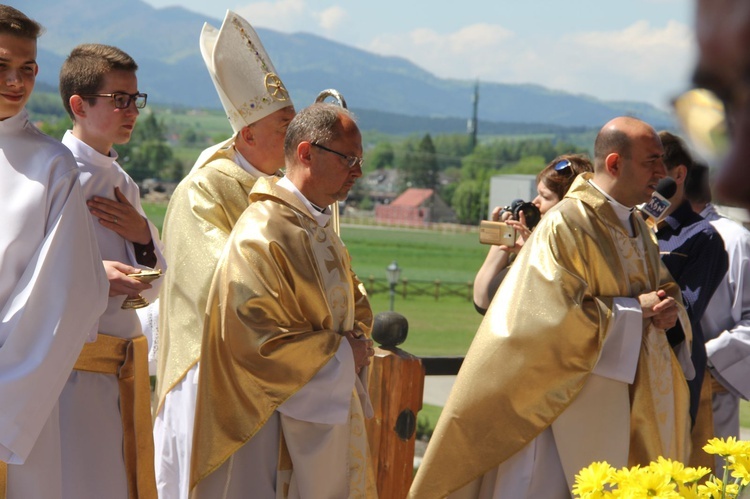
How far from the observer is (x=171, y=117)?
159 meters

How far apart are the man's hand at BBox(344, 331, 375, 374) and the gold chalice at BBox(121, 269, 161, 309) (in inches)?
25.5

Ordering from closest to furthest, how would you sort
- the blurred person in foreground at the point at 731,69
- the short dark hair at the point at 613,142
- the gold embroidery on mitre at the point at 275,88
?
the blurred person in foreground at the point at 731,69
the short dark hair at the point at 613,142
the gold embroidery on mitre at the point at 275,88

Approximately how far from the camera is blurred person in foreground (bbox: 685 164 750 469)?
14.4 ft

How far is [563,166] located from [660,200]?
49 centimetres

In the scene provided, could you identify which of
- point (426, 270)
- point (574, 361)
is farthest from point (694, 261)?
point (426, 270)

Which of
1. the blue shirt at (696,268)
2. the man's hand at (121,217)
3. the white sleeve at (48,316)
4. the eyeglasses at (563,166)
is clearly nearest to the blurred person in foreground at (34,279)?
the white sleeve at (48,316)

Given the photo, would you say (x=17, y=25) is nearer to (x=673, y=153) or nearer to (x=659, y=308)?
(x=659, y=308)

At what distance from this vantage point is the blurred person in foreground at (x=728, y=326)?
440 centimetres


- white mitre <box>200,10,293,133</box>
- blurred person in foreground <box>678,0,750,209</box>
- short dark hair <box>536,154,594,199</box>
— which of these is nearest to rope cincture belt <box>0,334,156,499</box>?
white mitre <box>200,10,293,133</box>

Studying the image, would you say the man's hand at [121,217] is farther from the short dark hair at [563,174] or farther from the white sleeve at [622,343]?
the short dark hair at [563,174]

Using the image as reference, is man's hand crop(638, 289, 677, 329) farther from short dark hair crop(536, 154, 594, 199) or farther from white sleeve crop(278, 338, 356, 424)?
white sleeve crop(278, 338, 356, 424)

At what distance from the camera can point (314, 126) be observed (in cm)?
309

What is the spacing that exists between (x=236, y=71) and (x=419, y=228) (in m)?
97.9

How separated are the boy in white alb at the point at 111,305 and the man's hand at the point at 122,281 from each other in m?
0.03
